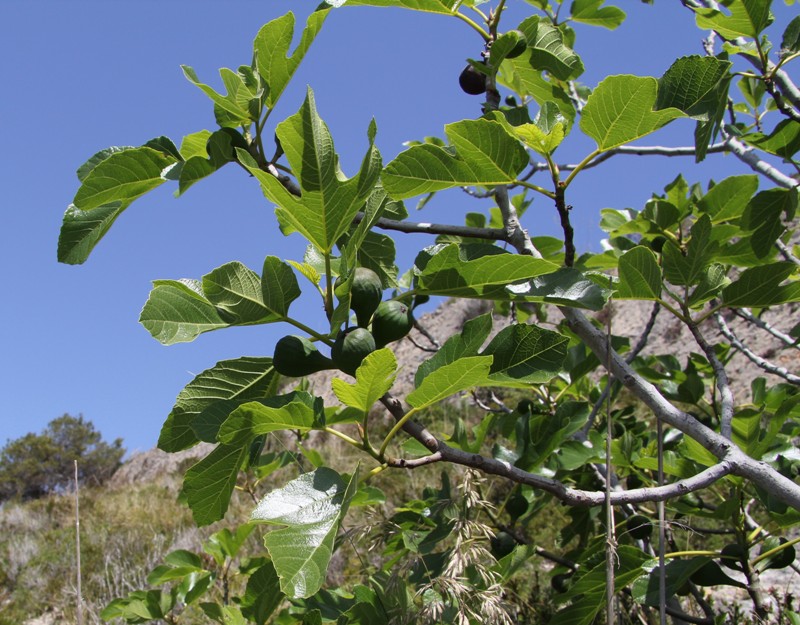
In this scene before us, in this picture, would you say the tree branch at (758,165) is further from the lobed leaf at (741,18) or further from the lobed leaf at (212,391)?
the lobed leaf at (212,391)

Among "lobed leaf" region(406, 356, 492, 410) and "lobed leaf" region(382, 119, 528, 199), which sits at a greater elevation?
"lobed leaf" region(382, 119, 528, 199)

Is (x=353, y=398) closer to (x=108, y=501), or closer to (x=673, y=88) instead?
(x=673, y=88)

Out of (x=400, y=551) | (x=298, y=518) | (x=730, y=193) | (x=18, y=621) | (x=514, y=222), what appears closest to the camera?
(x=298, y=518)

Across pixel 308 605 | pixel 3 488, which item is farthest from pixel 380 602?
pixel 3 488

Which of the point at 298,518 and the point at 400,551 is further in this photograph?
the point at 400,551

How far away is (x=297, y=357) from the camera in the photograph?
1.08 meters

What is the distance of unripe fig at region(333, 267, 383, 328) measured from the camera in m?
1.10

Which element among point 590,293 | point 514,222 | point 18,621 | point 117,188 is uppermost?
point 117,188

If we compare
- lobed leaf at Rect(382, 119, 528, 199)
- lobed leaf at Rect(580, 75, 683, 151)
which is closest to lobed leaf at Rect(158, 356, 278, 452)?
lobed leaf at Rect(382, 119, 528, 199)

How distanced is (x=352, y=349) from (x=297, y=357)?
11 centimetres

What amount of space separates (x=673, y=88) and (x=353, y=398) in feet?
2.72

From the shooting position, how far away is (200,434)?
105cm

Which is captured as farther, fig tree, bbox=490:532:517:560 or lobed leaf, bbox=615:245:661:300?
fig tree, bbox=490:532:517:560

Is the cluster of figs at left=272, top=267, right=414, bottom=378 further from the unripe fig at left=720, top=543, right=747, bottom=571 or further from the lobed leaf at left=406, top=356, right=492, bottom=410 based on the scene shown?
the unripe fig at left=720, top=543, right=747, bottom=571
